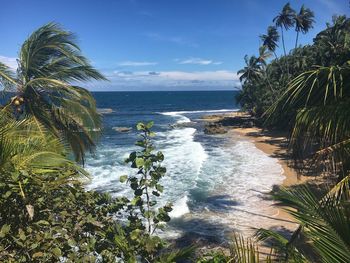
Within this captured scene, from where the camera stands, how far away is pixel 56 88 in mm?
7605

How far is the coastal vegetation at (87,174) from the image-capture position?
3.42 metres

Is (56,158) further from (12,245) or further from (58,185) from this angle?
(12,245)

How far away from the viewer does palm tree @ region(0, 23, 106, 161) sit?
24.6 ft

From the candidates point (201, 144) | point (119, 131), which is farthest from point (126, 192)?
point (119, 131)

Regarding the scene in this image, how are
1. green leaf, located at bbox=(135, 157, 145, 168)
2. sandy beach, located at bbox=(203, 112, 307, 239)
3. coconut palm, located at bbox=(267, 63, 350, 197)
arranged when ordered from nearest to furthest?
green leaf, located at bbox=(135, 157, 145, 168) → coconut palm, located at bbox=(267, 63, 350, 197) → sandy beach, located at bbox=(203, 112, 307, 239)

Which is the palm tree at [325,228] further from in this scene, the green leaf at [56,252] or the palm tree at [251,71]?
the palm tree at [251,71]

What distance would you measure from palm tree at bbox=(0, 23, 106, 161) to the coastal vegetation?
0.02 m

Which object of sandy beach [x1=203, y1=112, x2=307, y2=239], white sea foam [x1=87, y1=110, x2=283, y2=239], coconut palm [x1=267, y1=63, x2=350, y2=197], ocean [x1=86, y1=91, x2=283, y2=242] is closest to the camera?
coconut palm [x1=267, y1=63, x2=350, y2=197]

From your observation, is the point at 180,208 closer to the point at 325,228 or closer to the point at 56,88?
the point at 56,88

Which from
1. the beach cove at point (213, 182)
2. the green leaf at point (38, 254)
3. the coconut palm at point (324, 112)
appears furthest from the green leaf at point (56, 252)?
the beach cove at point (213, 182)

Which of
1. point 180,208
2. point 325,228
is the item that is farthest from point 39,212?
point 180,208

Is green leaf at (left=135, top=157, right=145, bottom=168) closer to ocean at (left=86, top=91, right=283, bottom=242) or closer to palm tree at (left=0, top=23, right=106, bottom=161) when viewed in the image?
palm tree at (left=0, top=23, right=106, bottom=161)

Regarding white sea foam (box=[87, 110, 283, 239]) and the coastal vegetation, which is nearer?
the coastal vegetation

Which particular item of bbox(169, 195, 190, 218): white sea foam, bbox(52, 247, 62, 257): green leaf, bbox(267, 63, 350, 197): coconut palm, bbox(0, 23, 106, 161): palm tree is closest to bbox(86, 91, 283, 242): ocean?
bbox(169, 195, 190, 218): white sea foam
